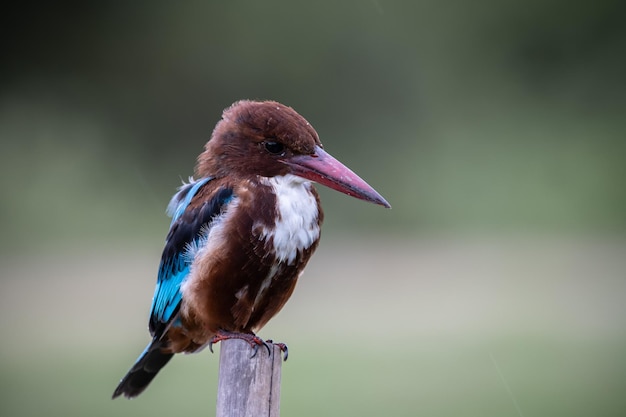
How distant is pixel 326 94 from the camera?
971cm

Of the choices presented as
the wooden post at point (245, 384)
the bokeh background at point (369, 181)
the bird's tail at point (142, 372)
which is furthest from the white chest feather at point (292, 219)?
the bokeh background at point (369, 181)

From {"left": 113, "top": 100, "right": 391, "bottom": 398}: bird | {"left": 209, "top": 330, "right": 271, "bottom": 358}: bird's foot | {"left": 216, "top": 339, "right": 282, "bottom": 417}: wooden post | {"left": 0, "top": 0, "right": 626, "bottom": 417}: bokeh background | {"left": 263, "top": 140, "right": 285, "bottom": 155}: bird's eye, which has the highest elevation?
{"left": 0, "top": 0, "right": 626, "bottom": 417}: bokeh background

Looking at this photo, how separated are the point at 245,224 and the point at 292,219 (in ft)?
0.45

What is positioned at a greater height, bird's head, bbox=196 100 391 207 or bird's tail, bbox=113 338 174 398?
bird's head, bbox=196 100 391 207

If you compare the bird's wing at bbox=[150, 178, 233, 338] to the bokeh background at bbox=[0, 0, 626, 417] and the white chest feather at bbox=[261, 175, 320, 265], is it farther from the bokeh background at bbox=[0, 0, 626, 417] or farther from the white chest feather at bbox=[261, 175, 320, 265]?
the bokeh background at bbox=[0, 0, 626, 417]

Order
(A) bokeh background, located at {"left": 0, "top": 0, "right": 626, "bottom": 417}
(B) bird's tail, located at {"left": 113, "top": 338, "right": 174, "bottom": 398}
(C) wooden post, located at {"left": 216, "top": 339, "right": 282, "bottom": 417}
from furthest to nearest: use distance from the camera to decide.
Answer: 1. (A) bokeh background, located at {"left": 0, "top": 0, "right": 626, "bottom": 417}
2. (B) bird's tail, located at {"left": 113, "top": 338, "right": 174, "bottom": 398}
3. (C) wooden post, located at {"left": 216, "top": 339, "right": 282, "bottom": 417}

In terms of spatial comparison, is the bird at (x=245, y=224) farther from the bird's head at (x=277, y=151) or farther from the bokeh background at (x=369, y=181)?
the bokeh background at (x=369, y=181)

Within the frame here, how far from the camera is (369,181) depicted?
8.84 m

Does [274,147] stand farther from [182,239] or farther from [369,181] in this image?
[369,181]

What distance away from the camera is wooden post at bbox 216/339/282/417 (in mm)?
1808

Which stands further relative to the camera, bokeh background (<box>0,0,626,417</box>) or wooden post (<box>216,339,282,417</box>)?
bokeh background (<box>0,0,626,417</box>)

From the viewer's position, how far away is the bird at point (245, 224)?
2.18 m

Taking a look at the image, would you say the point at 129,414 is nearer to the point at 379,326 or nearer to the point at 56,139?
the point at 379,326

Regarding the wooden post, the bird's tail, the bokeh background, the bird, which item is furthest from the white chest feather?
the bokeh background
